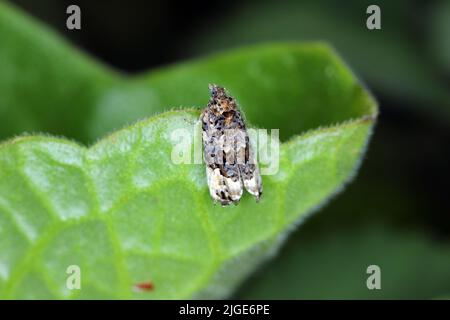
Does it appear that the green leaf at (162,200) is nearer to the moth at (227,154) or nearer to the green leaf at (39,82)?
the moth at (227,154)

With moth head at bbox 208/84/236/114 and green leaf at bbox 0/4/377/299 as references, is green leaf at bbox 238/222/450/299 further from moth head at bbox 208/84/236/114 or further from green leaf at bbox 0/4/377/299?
moth head at bbox 208/84/236/114

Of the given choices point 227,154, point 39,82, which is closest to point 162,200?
point 227,154

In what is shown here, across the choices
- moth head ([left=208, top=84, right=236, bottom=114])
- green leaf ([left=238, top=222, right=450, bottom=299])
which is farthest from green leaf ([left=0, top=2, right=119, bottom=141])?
green leaf ([left=238, top=222, right=450, bottom=299])

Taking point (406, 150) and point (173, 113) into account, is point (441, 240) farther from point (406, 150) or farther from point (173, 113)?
point (173, 113)

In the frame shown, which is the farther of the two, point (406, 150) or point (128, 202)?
point (406, 150)

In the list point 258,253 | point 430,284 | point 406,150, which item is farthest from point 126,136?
point 406,150

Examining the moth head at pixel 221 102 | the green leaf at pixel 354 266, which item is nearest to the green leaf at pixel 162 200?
the moth head at pixel 221 102

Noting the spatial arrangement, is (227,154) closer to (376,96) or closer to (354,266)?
(354,266)
